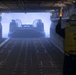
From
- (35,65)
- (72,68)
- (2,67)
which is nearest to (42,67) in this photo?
(35,65)

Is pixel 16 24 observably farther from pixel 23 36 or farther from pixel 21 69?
pixel 21 69

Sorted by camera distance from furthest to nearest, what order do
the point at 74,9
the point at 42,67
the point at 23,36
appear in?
the point at 23,36 < the point at 74,9 < the point at 42,67

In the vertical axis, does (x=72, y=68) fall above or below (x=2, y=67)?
above

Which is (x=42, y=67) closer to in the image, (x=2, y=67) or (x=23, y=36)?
(x=2, y=67)

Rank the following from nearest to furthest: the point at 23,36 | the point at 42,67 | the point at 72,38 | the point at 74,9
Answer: the point at 72,38, the point at 42,67, the point at 74,9, the point at 23,36

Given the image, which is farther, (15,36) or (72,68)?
(15,36)

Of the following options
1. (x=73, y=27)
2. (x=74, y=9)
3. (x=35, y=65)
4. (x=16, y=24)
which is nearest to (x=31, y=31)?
(x=16, y=24)

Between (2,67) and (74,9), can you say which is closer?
(2,67)

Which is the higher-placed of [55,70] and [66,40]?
[66,40]

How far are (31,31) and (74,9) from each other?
2180cm

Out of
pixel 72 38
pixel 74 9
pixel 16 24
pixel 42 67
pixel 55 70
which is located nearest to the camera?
pixel 72 38

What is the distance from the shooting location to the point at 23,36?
140 feet

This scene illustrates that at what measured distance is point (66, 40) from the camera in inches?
324

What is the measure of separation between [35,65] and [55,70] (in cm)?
194
